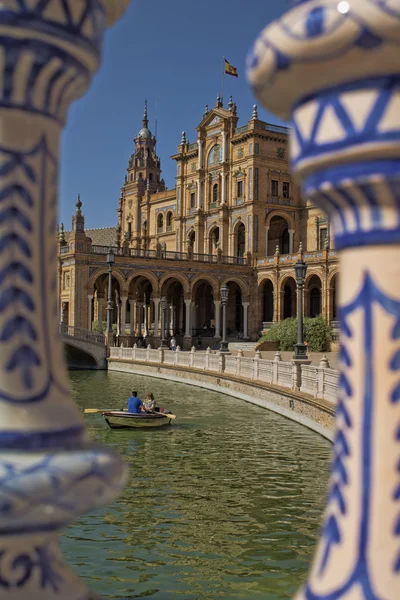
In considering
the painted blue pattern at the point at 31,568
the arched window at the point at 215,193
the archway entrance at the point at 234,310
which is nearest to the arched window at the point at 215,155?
the arched window at the point at 215,193

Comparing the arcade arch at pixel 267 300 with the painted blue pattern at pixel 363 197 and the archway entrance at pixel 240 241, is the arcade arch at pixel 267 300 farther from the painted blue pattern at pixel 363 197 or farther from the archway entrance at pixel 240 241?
the painted blue pattern at pixel 363 197

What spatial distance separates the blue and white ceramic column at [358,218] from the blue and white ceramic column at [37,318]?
1.54 ft

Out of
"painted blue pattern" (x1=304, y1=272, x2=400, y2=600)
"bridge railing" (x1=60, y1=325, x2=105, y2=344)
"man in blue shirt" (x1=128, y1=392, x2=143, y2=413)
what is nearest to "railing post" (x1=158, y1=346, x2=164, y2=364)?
"bridge railing" (x1=60, y1=325, x2=105, y2=344)

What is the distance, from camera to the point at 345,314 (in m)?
1.30

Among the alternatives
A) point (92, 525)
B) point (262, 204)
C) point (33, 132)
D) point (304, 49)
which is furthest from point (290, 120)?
point (262, 204)

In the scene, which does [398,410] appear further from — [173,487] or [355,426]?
[173,487]

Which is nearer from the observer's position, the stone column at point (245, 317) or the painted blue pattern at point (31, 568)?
the painted blue pattern at point (31, 568)

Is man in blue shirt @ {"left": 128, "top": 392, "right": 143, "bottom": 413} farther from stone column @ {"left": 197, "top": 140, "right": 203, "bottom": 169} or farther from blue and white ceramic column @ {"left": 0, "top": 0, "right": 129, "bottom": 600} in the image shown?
stone column @ {"left": 197, "top": 140, "right": 203, "bottom": 169}

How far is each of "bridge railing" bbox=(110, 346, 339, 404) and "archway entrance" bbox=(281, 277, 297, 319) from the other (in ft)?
49.7

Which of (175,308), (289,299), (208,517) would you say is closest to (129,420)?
(208,517)

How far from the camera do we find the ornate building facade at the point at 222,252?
4391 centimetres

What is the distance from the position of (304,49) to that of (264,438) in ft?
47.2

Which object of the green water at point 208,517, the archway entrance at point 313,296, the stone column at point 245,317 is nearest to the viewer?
the green water at point 208,517

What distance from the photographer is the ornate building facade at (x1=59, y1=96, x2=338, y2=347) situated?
43.9 meters
